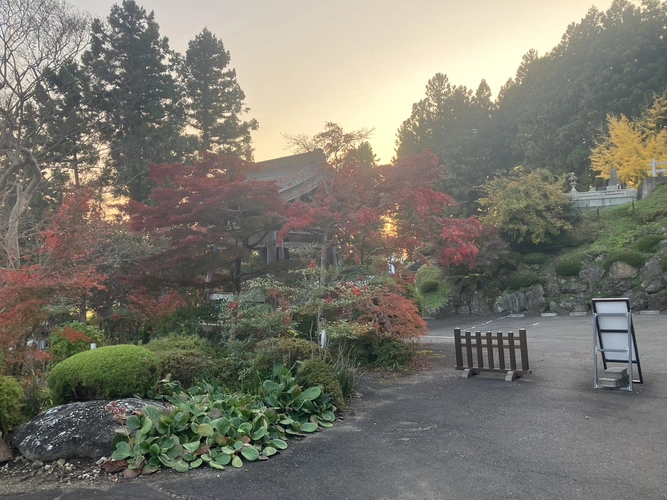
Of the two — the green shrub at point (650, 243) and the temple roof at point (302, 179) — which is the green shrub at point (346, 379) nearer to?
the temple roof at point (302, 179)

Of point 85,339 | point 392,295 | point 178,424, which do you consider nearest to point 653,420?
point 392,295

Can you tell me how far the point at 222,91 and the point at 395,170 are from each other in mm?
18566

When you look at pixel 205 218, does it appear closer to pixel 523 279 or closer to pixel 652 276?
pixel 523 279

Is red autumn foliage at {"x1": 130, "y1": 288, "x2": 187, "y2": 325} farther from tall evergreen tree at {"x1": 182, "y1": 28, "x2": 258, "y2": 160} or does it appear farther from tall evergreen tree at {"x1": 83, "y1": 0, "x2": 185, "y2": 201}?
tall evergreen tree at {"x1": 182, "y1": 28, "x2": 258, "y2": 160}

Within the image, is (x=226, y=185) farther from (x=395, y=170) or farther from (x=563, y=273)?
(x=563, y=273)

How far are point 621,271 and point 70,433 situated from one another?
676 inches

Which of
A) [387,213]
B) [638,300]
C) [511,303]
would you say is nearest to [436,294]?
[511,303]

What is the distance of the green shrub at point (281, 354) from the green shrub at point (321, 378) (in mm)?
271

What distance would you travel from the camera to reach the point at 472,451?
13.9 ft

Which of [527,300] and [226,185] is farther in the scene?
[527,300]

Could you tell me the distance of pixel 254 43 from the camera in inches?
462

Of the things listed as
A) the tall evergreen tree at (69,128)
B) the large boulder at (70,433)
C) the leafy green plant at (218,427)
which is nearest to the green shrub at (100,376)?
the large boulder at (70,433)

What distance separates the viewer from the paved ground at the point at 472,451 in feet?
11.5

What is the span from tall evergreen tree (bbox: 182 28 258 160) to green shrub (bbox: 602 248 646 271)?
17693 mm
